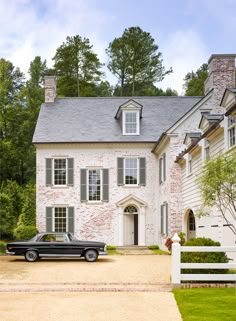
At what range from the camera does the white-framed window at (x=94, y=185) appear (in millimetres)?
30266

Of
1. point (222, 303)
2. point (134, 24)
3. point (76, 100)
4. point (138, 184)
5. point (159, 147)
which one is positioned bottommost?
point (222, 303)

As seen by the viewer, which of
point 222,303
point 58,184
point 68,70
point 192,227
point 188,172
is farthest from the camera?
point 68,70

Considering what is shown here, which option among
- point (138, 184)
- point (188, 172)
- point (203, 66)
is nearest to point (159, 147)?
point (138, 184)

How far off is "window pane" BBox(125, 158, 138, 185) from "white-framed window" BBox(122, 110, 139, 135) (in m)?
1.72

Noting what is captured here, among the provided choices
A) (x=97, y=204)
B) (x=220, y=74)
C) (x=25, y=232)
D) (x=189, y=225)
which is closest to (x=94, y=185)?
(x=97, y=204)

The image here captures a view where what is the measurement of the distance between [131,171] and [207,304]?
20364 mm

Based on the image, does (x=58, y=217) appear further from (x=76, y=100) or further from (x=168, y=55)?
(x=168, y=55)

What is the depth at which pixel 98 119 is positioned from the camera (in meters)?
31.9

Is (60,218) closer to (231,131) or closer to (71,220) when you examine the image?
(71,220)

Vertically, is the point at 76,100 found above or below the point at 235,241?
above

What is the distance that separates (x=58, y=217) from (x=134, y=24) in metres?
34.2

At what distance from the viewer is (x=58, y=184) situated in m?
30.4

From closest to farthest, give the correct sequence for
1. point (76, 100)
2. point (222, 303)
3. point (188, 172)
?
1. point (222, 303)
2. point (188, 172)
3. point (76, 100)

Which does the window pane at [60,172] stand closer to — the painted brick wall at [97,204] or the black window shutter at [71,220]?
the painted brick wall at [97,204]
